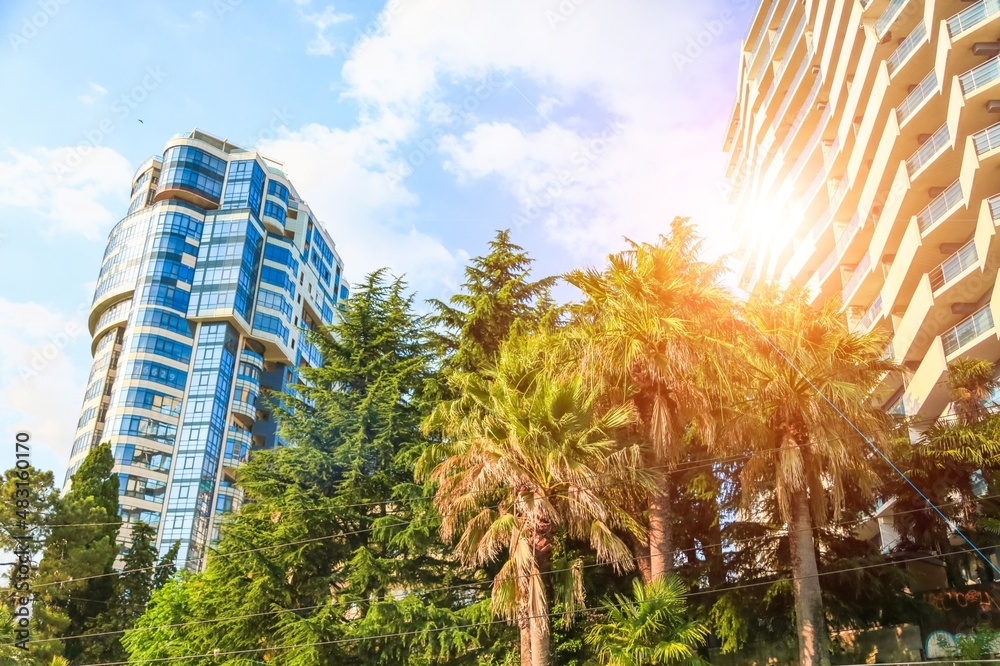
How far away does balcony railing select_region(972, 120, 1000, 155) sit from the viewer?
2686 cm

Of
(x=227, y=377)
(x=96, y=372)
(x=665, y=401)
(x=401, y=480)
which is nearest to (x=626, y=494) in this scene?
(x=665, y=401)

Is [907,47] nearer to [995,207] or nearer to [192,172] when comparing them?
[995,207]

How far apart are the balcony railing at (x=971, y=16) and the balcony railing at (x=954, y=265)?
296 inches

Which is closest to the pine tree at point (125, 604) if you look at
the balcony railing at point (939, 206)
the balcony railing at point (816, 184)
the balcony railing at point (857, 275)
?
the balcony railing at point (857, 275)

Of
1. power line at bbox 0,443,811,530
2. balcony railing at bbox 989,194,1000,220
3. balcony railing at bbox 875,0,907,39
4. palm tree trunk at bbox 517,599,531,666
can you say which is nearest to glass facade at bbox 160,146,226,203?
power line at bbox 0,443,811,530

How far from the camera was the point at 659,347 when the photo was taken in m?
20.7

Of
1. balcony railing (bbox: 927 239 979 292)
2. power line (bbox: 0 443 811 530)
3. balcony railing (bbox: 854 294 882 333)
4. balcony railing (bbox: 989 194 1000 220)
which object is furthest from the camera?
balcony railing (bbox: 854 294 882 333)

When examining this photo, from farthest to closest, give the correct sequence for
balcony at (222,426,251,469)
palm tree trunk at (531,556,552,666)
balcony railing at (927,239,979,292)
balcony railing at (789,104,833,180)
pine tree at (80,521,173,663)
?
balcony at (222,426,251,469) → balcony railing at (789,104,833,180) → pine tree at (80,521,173,663) → balcony railing at (927,239,979,292) → palm tree trunk at (531,556,552,666)

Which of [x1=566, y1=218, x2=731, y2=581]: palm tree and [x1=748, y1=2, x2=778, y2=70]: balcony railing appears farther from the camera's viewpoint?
[x1=748, y1=2, x2=778, y2=70]: balcony railing

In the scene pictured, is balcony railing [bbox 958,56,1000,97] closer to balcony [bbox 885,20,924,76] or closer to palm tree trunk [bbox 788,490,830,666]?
balcony [bbox 885,20,924,76]

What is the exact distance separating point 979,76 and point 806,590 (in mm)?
19823

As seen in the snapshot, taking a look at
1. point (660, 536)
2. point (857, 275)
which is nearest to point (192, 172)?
point (857, 275)

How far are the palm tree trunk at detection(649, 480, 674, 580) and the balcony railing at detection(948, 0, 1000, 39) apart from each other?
20339mm

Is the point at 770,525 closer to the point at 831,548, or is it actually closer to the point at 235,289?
the point at 831,548
